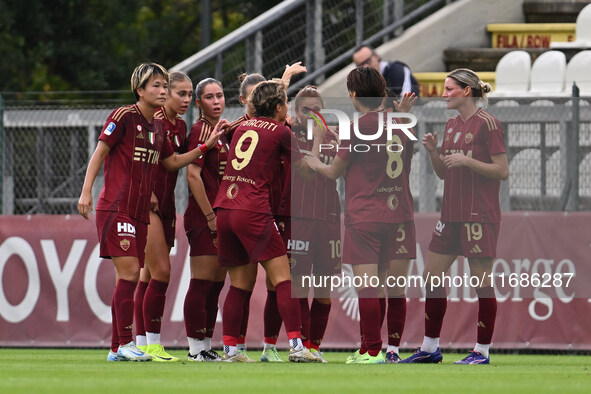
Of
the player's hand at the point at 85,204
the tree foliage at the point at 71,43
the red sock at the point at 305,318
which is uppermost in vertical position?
the tree foliage at the point at 71,43

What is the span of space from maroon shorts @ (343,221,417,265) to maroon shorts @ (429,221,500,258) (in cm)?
25

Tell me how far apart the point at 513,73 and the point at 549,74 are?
0.44 metres

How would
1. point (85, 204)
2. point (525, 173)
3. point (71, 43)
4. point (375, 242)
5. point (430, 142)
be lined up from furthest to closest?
1. point (71, 43)
2. point (525, 173)
3. point (430, 142)
4. point (375, 242)
5. point (85, 204)

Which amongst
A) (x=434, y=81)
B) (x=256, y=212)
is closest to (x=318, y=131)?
(x=256, y=212)

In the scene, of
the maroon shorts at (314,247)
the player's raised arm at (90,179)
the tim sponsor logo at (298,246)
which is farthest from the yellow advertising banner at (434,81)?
the player's raised arm at (90,179)

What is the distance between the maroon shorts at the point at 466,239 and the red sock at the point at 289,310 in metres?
1.20

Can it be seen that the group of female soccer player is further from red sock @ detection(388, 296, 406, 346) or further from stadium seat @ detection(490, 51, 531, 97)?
stadium seat @ detection(490, 51, 531, 97)

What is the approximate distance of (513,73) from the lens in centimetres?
→ 1586

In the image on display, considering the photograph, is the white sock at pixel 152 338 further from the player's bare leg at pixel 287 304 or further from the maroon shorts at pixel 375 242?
the maroon shorts at pixel 375 242

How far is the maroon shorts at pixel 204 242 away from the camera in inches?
385

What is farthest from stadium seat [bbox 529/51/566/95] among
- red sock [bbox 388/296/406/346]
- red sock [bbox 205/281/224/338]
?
red sock [bbox 205/281/224/338]

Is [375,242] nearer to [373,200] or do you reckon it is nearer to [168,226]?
[373,200]

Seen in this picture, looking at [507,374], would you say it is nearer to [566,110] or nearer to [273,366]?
[273,366]

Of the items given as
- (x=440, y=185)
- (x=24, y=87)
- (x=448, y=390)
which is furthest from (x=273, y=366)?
(x=24, y=87)
